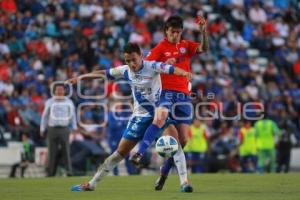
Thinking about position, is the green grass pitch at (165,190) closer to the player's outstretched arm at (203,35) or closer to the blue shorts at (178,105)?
the blue shorts at (178,105)

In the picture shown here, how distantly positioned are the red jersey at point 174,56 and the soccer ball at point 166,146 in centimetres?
123

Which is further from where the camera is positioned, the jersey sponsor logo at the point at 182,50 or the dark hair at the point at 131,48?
the jersey sponsor logo at the point at 182,50

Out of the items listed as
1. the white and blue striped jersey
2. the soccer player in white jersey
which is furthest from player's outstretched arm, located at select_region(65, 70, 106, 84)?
the white and blue striped jersey

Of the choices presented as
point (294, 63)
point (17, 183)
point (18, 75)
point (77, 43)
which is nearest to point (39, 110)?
point (18, 75)

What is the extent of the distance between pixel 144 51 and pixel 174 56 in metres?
14.9

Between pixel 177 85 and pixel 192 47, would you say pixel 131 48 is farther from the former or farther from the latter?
pixel 192 47

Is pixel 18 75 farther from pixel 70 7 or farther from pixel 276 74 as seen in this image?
pixel 276 74

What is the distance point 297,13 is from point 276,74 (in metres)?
5.62

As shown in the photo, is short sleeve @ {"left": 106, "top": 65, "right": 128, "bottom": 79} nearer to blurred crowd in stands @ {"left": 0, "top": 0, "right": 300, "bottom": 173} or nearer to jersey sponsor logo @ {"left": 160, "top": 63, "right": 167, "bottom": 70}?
jersey sponsor logo @ {"left": 160, "top": 63, "right": 167, "bottom": 70}

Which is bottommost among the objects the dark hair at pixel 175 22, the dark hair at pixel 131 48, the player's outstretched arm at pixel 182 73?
the player's outstretched arm at pixel 182 73

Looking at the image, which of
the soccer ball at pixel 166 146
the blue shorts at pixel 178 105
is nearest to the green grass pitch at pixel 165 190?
the soccer ball at pixel 166 146

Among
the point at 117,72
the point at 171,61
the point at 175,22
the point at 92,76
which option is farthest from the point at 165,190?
the point at 175,22

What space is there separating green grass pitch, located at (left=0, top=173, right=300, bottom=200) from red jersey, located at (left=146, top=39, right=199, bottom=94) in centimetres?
166

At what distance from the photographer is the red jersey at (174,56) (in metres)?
14.8
